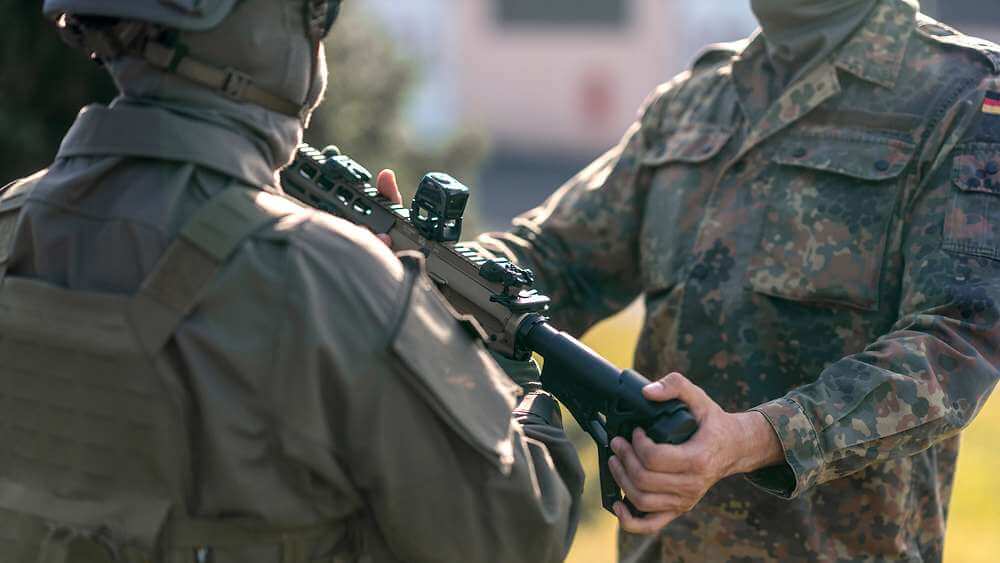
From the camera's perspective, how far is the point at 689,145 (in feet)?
11.2

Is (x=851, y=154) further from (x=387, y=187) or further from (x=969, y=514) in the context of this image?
(x=969, y=514)

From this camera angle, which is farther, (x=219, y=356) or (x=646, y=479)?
(x=646, y=479)

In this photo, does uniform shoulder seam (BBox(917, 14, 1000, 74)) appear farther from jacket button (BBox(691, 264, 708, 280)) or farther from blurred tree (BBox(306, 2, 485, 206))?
blurred tree (BBox(306, 2, 485, 206))

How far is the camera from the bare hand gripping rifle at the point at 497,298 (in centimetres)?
249

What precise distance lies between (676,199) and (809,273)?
48 centimetres

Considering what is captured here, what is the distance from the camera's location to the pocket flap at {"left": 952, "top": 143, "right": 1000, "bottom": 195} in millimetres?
2812

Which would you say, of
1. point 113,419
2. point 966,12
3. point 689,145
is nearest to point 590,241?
point 689,145

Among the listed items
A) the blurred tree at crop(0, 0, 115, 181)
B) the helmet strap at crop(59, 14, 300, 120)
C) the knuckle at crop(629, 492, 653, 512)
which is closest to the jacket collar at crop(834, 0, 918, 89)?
the knuckle at crop(629, 492, 653, 512)

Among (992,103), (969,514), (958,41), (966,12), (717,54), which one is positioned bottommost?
(969,514)

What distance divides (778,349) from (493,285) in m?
0.85

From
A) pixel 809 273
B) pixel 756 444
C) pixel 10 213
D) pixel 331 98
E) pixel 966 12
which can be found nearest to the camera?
pixel 10 213

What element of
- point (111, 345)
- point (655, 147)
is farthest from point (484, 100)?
point (111, 345)

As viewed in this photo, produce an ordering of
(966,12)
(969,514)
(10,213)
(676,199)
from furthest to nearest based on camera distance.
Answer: (966,12), (969,514), (676,199), (10,213)

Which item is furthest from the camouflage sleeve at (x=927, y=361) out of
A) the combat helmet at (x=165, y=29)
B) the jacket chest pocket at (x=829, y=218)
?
the combat helmet at (x=165, y=29)
